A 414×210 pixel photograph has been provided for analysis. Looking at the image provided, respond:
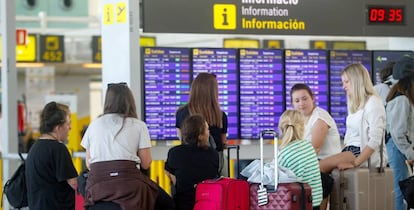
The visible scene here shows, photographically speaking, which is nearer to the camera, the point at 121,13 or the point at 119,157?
the point at 119,157

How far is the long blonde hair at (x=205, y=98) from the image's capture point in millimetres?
7309

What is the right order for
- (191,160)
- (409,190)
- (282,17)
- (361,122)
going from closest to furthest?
(191,160) → (409,190) → (361,122) → (282,17)

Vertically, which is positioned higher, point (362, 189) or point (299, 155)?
point (299, 155)

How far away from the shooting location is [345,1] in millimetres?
9203

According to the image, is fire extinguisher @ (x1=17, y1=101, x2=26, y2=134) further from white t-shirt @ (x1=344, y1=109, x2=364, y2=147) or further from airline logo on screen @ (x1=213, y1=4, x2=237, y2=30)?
white t-shirt @ (x1=344, y1=109, x2=364, y2=147)

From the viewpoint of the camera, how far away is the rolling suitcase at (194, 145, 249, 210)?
6332 mm

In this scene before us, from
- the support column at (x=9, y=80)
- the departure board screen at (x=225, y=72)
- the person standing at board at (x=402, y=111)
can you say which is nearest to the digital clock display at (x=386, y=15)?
the departure board screen at (x=225, y=72)

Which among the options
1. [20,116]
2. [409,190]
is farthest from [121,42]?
[20,116]

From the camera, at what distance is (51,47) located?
69.6ft

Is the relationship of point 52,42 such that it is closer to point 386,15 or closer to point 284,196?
point 386,15

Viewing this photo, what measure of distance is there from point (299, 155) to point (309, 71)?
2.77 meters

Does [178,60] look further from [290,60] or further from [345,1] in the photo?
[345,1]

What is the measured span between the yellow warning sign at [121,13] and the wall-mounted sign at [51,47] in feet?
43.9

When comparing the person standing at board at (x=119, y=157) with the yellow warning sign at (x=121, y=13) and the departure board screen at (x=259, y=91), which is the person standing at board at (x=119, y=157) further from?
the departure board screen at (x=259, y=91)
